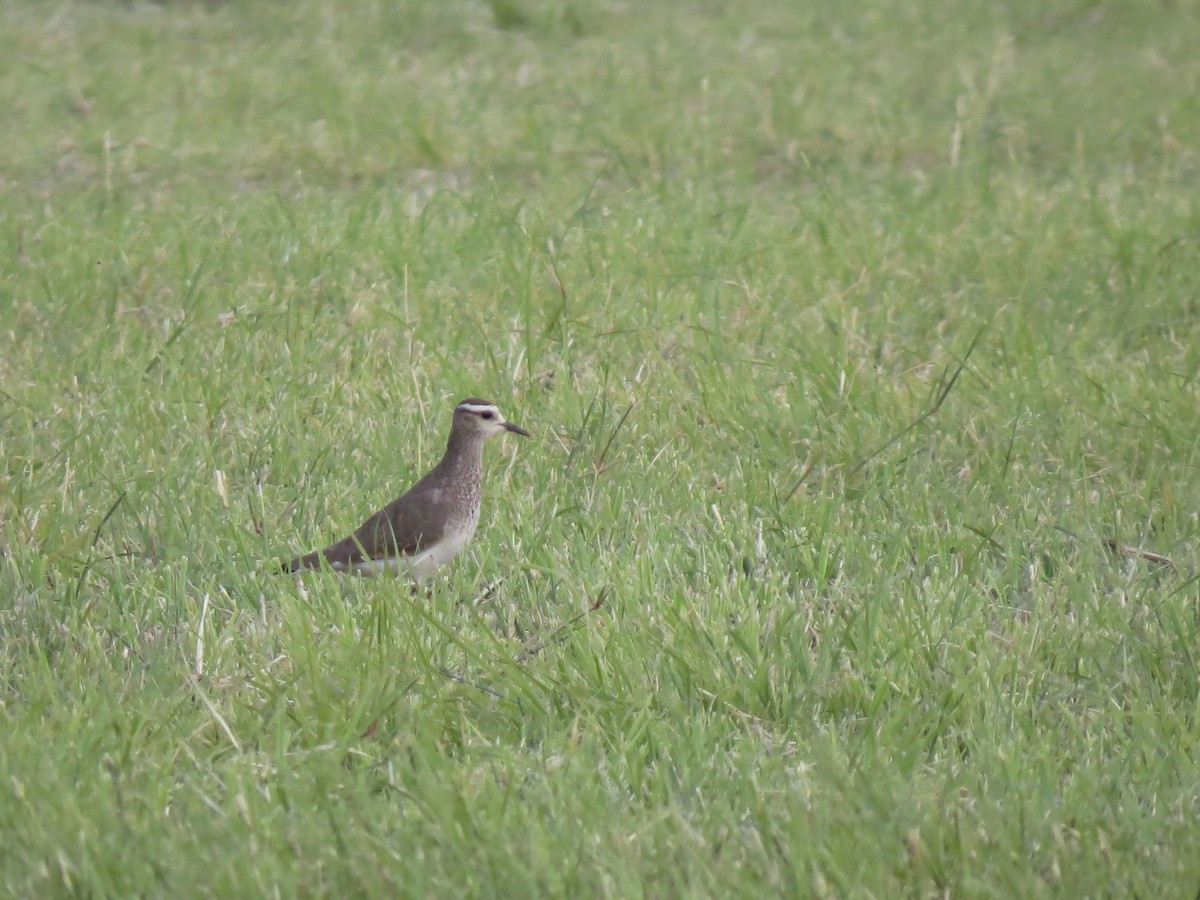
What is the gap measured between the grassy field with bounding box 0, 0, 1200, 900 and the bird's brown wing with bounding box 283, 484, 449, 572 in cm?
13

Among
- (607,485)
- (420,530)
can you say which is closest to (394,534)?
(420,530)

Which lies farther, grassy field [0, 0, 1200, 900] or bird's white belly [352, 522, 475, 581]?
bird's white belly [352, 522, 475, 581]

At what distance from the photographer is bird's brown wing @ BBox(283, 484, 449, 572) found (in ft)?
15.4

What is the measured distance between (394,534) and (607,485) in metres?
0.85

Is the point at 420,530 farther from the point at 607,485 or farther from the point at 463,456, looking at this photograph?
the point at 607,485

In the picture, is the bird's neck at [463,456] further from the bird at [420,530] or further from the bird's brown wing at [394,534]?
the bird's brown wing at [394,534]

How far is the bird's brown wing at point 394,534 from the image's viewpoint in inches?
184

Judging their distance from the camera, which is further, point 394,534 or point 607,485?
point 607,485

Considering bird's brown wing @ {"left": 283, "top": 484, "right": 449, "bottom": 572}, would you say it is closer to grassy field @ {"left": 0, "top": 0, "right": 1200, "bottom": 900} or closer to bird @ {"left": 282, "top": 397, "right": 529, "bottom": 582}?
bird @ {"left": 282, "top": 397, "right": 529, "bottom": 582}

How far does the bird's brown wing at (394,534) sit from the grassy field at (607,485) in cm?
13

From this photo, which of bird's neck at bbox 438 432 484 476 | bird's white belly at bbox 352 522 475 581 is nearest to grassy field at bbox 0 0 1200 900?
bird's white belly at bbox 352 522 475 581

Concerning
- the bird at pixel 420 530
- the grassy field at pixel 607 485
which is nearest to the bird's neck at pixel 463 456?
the bird at pixel 420 530

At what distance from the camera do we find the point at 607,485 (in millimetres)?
5320

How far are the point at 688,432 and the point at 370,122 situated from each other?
4.55m
